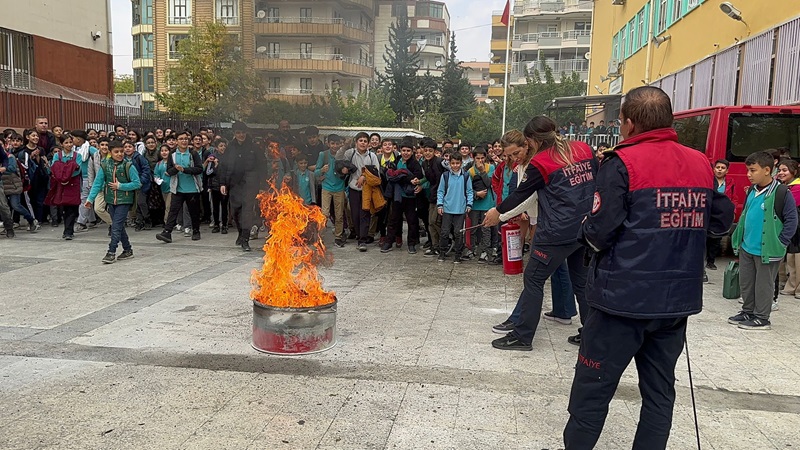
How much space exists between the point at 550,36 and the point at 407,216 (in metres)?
45.1

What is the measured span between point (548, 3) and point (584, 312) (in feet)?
166

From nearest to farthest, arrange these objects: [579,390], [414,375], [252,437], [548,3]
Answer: [579,390], [252,437], [414,375], [548,3]

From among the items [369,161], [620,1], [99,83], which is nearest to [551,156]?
[369,161]

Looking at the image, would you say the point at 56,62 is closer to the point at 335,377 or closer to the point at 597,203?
the point at 335,377

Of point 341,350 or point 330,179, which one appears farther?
point 330,179

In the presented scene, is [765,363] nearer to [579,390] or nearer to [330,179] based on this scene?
[579,390]

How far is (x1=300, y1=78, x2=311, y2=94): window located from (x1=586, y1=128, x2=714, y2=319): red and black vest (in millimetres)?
3532

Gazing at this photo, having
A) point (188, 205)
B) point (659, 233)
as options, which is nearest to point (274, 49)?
point (659, 233)

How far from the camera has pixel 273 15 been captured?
4926 mm

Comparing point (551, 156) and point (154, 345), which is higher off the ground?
point (551, 156)

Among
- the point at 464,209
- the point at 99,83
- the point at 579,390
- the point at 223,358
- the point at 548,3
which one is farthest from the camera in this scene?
the point at 548,3

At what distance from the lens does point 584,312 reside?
16.2 feet

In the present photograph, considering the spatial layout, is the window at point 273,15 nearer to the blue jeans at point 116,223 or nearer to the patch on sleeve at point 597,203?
the patch on sleeve at point 597,203

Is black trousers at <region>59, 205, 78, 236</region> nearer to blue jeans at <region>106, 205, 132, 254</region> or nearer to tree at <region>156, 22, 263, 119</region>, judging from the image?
blue jeans at <region>106, 205, 132, 254</region>
